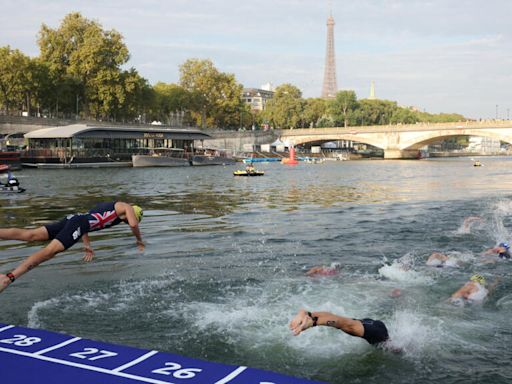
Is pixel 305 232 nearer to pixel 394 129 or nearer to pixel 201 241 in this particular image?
pixel 201 241

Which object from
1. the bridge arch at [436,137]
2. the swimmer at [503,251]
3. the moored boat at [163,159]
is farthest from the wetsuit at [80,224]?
the bridge arch at [436,137]

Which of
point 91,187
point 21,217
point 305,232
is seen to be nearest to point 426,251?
point 305,232

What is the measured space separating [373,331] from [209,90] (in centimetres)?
11542

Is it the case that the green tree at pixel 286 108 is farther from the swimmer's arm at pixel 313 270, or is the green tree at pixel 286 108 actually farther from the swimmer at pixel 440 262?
the swimmer's arm at pixel 313 270

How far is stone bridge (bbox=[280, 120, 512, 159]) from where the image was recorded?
103 metres

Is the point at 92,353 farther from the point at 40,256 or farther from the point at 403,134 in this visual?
the point at 403,134

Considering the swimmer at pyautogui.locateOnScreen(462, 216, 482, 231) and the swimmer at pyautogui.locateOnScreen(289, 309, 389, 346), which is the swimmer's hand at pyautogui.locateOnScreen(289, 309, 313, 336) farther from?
the swimmer at pyautogui.locateOnScreen(462, 216, 482, 231)

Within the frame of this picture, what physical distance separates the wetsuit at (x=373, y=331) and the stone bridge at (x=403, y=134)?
103039mm

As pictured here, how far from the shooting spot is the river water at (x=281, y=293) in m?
8.26

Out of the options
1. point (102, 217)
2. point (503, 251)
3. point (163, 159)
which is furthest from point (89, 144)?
point (102, 217)

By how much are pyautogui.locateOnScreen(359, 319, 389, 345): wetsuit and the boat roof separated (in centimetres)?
6986

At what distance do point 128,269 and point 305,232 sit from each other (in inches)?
315

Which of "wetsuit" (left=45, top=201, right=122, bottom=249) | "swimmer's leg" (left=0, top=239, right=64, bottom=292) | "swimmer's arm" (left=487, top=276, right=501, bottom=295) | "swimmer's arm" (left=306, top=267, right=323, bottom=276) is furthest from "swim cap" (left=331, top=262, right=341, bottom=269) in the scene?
"swimmer's leg" (left=0, top=239, right=64, bottom=292)

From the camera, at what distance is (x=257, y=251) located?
16250mm
